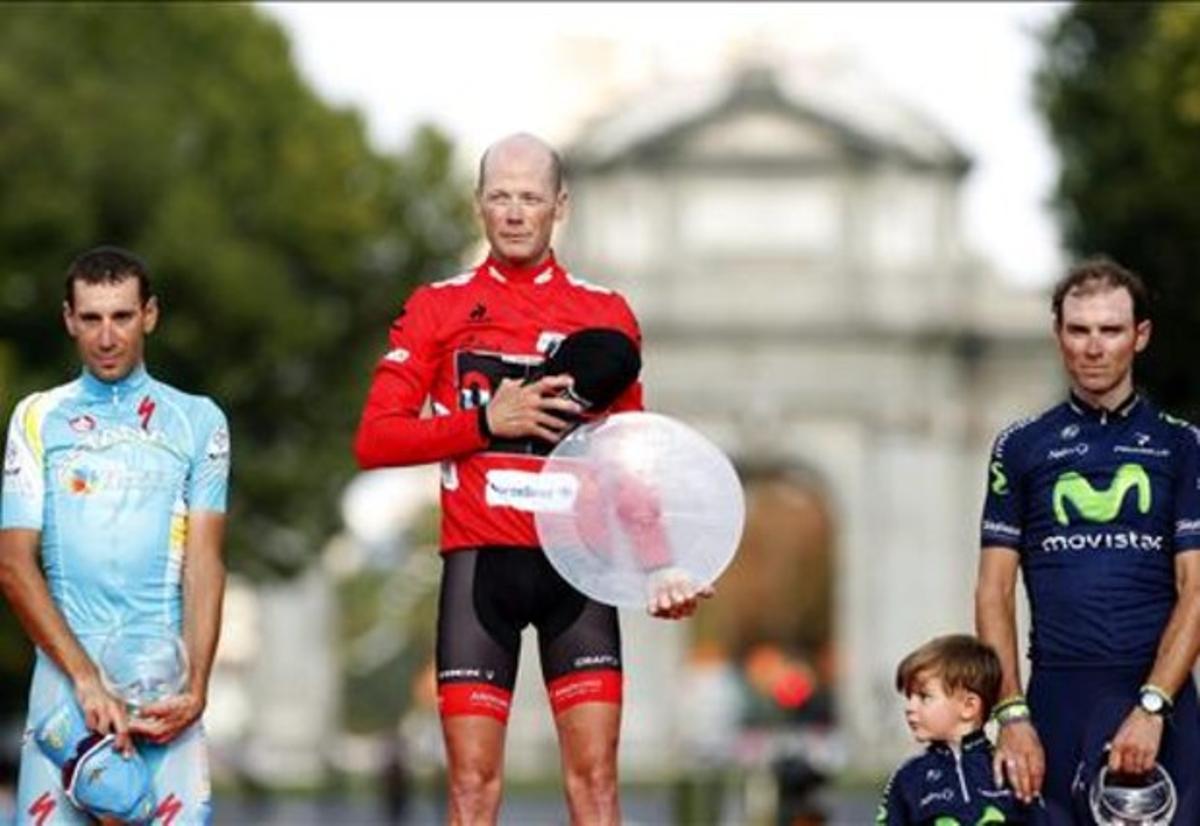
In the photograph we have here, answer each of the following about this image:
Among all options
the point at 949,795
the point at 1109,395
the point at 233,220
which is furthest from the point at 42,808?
the point at 233,220

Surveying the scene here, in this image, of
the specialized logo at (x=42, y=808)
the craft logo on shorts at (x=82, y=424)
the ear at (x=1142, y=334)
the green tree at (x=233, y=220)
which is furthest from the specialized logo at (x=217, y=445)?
the green tree at (x=233, y=220)

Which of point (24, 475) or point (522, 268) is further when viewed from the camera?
point (522, 268)

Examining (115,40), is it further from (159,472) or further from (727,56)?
(727,56)

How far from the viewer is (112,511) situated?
11.6 metres

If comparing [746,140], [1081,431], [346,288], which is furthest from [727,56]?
[1081,431]

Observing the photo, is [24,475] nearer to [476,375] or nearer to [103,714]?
[103,714]

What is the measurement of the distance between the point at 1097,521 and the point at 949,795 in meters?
0.84

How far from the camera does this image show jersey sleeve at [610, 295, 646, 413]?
11.7 metres

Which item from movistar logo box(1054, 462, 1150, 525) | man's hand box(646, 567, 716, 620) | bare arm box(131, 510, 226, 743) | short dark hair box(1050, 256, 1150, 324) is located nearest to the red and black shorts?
man's hand box(646, 567, 716, 620)

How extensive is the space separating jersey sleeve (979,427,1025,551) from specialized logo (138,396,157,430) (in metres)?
2.27

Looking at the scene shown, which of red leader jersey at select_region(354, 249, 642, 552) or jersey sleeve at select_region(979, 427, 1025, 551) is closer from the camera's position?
red leader jersey at select_region(354, 249, 642, 552)

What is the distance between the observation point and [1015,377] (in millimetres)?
107625

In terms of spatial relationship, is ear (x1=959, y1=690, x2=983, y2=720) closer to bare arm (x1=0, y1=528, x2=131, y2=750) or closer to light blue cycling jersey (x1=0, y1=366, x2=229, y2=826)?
light blue cycling jersey (x1=0, y1=366, x2=229, y2=826)

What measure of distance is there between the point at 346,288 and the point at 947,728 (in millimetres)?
55613
